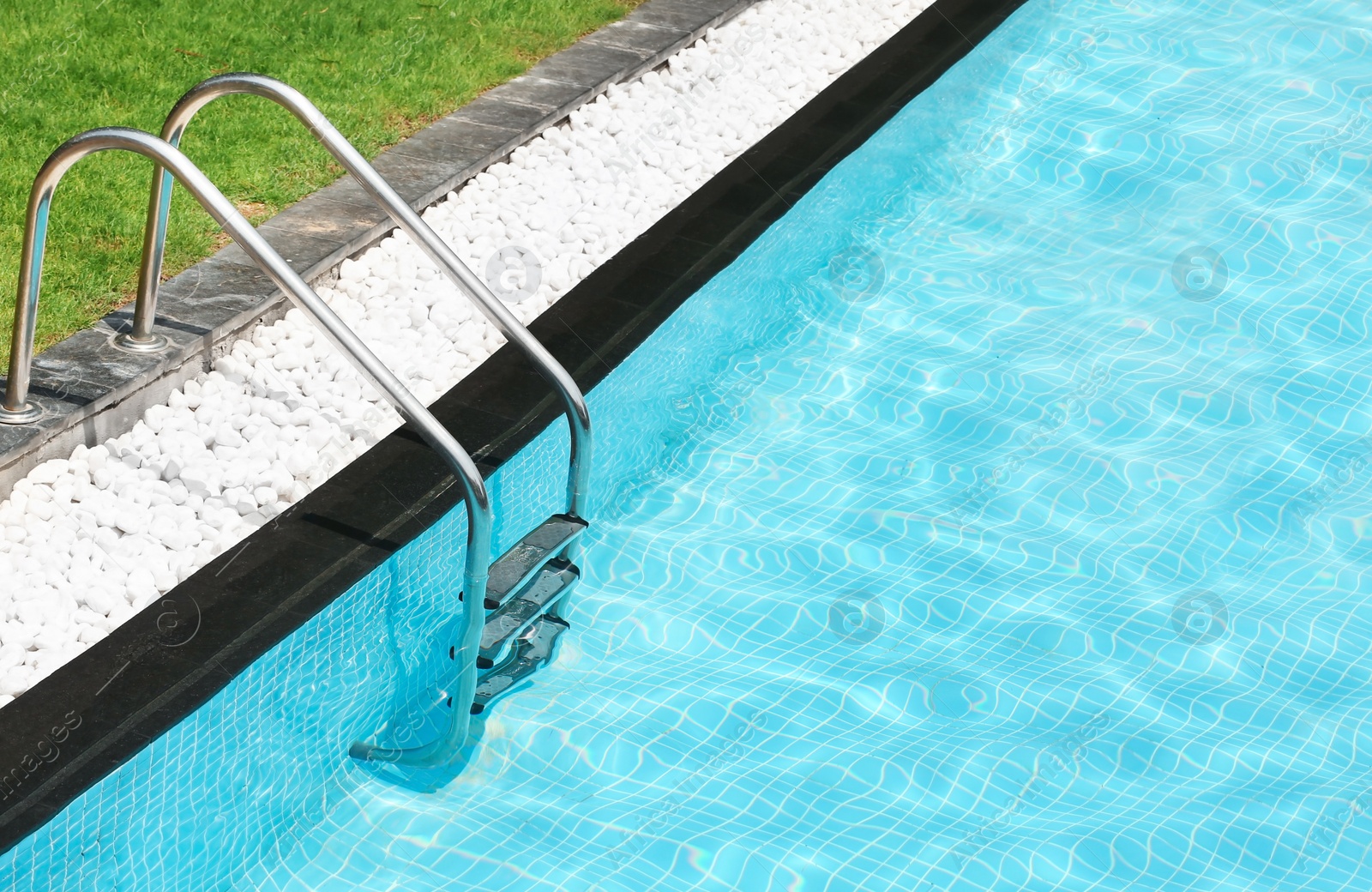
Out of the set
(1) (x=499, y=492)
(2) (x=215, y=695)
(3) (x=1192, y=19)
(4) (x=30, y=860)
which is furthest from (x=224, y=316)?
(3) (x=1192, y=19)

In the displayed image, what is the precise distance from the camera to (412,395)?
311cm

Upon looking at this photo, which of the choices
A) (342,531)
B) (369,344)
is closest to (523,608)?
(342,531)

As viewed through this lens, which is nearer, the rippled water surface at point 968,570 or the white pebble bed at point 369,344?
the white pebble bed at point 369,344

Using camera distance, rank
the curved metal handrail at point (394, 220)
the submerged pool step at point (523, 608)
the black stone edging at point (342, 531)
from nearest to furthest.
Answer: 1. the black stone edging at point (342, 531)
2. the curved metal handrail at point (394, 220)
3. the submerged pool step at point (523, 608)

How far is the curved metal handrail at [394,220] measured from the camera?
10.7 ft

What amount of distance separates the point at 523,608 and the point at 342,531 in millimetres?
483

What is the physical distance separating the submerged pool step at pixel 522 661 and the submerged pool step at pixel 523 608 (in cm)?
6

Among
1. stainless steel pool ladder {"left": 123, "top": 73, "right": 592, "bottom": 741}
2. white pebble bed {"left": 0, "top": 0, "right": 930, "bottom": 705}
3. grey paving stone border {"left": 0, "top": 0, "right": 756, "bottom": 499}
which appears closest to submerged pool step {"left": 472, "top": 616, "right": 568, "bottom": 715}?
stainless steel pool ladder {"left": 123, "top": 73, "right": 592, "bottom": 741}

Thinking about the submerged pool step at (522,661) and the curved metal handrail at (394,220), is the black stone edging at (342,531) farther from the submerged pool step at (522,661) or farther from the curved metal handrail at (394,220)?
the submerged pool step at (522,661)

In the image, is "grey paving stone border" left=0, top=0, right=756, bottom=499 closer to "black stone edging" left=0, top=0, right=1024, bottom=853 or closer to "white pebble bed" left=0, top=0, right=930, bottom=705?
"white pebble bed" left=0, top=0, right=930, bottom=705

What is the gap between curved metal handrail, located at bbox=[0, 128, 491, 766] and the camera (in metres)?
2.96

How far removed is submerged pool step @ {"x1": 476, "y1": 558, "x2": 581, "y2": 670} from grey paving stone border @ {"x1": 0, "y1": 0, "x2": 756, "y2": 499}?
48.4 inches

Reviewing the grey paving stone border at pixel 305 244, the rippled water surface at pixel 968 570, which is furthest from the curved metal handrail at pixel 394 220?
the rippled water surface at pixel 968 570

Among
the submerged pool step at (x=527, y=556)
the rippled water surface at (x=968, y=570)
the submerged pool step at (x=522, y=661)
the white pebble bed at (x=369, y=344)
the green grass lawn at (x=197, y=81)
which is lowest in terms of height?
the rippled water surface at (x=968, y=570)
